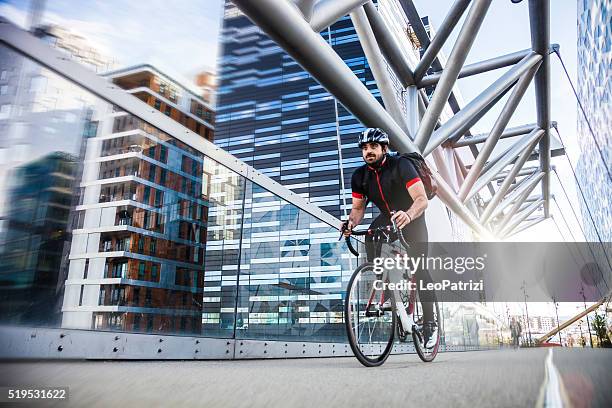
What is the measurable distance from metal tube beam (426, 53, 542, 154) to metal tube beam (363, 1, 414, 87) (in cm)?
99

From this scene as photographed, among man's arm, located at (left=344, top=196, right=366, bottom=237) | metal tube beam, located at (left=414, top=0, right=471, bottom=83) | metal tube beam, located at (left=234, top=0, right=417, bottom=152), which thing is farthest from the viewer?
metal tube beam, located at (left=414, top=0, right=471, bottom=83)

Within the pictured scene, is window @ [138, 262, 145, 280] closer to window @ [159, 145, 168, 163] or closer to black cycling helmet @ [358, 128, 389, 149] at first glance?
window @ [159, 145, 168, 163]

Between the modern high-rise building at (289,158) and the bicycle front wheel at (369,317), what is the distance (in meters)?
1.01

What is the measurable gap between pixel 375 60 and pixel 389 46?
3.69ft

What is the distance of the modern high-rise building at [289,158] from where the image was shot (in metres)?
3.67

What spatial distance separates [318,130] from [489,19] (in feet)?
147

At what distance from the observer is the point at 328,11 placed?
373cm

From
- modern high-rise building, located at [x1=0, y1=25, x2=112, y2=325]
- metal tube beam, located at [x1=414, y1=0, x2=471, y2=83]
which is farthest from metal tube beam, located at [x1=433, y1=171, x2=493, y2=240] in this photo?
modern high-rise building, located at [x1=0, y1=25, x2=112, y2=325]

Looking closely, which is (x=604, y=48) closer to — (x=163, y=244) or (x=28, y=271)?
(x=163, y=244)

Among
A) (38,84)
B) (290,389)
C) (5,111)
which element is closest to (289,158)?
(38,84)

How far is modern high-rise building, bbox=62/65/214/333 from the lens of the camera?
86.7 inches

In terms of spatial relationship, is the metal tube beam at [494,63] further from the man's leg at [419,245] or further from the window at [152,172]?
the window at [152,172]

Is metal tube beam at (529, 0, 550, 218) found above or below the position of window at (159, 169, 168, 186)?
above

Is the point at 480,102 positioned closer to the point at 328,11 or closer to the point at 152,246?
the point at 328,11
